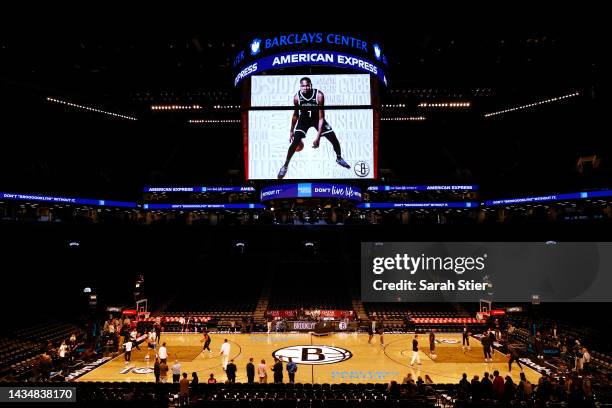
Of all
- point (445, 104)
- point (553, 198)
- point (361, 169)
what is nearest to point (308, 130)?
point (361, 169)

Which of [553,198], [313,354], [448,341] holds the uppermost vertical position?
[553,198]

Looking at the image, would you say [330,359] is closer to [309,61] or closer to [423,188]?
[309,61]

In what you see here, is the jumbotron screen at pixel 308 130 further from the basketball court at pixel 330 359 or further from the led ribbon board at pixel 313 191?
the basketball court at pixel 330 359

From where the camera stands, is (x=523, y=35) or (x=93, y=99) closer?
(x=523, y=35)

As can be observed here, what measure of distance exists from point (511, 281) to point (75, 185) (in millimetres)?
30675

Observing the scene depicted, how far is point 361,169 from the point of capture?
43.8 feet

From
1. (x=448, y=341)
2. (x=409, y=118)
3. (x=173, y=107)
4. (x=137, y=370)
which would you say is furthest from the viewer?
(x=409, y=118)

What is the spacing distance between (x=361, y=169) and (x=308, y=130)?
2127 millimetres

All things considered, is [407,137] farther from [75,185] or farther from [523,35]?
[75,185]

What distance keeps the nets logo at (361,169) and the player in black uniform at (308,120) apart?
263mm

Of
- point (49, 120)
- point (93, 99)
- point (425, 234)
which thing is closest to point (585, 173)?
point (425, 234)

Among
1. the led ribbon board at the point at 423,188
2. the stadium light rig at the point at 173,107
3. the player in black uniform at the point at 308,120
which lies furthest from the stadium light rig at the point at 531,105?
the stadium light rig at the point at 173,107

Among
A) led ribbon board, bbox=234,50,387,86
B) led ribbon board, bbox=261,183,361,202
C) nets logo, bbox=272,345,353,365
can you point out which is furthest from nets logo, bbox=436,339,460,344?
led ribbon board, bbox=234,50,387,86

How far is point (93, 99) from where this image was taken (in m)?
24.8
